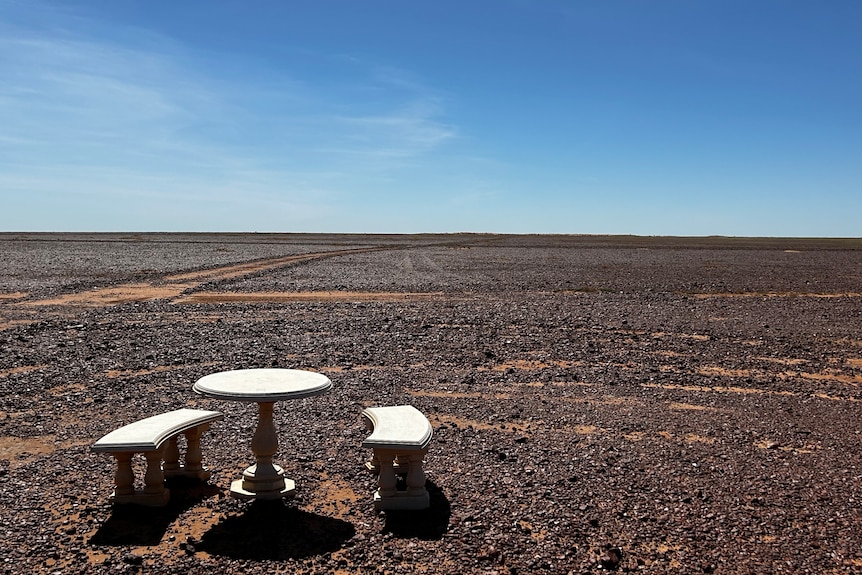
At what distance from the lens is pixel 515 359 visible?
1365 centimetres

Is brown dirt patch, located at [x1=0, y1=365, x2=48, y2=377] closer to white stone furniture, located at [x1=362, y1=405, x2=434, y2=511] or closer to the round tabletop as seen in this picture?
the round tabletop

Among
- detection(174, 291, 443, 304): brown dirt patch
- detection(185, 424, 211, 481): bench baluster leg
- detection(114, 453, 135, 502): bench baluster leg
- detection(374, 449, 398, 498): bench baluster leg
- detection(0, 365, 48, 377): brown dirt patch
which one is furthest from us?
detection(174, 291, 443, 304): brown dirt patch

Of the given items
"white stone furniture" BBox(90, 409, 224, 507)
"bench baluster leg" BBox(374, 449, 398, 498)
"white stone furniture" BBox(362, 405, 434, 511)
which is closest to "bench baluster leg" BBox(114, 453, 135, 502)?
"white stone furniture" BBox(90, 409, 224, 507)

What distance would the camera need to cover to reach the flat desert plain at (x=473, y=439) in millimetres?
5746

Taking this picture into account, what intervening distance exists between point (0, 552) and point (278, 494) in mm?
2182

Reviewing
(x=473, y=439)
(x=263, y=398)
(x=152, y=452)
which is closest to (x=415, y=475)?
(x=263, y=398)

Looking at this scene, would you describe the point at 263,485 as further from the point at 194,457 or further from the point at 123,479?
the point at 123,479

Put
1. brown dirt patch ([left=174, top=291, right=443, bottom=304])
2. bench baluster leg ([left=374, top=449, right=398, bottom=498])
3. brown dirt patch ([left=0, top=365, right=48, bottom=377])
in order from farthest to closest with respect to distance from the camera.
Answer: brown dirt patch ([left=174, top=291, right=443, bottom=304]) < brown dirt patch ([left=0, top=365, right=48, bottom=377]) < bench baluster leg ([left=374, top=449, right=398, bottom=498])

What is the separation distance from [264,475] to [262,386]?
31.9 inches

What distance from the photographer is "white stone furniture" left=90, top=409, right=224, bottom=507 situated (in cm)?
624

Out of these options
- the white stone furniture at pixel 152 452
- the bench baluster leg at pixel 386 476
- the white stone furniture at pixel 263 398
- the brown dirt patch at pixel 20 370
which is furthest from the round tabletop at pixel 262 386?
the brown dirt patch at pixel 20 370

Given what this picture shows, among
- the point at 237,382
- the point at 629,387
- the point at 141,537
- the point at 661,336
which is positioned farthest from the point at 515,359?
the point at 141,537

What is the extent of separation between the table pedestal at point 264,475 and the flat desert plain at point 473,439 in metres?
0.14

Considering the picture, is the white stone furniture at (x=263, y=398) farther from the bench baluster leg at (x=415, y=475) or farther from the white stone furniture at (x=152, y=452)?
the bench baluster leg at (x=415, y=475)
